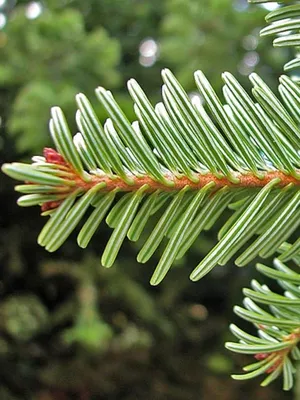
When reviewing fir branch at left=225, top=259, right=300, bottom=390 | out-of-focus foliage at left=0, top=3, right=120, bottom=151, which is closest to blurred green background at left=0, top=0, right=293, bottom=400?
out-of-focus foliage at left=0, top=3, right=120, bottom=151

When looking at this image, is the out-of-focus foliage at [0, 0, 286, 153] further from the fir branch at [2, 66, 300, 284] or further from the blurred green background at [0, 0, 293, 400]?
the fir branch at [2, 66, 300, 284]

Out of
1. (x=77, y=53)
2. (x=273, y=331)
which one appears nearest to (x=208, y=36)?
(x=77, y=53)

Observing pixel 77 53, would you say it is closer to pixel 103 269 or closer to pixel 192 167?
pixel 103 269

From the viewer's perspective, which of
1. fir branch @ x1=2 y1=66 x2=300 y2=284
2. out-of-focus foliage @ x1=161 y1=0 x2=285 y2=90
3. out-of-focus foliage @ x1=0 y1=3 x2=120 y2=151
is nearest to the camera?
fir branch @ x1=2 y1=66 x2=300 y2=284

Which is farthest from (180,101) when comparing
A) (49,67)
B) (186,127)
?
(49,67)

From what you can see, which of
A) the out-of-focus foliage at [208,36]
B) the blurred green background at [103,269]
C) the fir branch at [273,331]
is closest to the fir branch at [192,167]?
the fir branch at [273,331]

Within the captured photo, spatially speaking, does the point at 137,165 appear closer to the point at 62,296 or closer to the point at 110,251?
the point at 110,251

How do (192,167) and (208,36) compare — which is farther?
(208,36)

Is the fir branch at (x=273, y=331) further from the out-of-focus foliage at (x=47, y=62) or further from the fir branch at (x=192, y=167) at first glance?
the out-of-focus foliage at (x=47, y=62)

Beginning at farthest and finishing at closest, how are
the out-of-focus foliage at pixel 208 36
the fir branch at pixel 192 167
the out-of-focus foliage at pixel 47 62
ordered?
the out-of-focus foliage at pixel 208 36 → the out-of-focus foliage at pixel 47 62 → the fir branch at pixel 192 167
